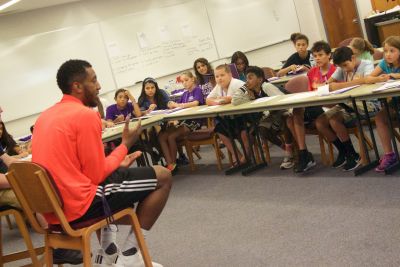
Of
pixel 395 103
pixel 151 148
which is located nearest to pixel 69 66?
pixel 395 103

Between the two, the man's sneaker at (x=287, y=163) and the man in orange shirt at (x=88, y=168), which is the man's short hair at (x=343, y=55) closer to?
the man's sneaker at (x=287, y=163)

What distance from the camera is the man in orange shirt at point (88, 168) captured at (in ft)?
7.89

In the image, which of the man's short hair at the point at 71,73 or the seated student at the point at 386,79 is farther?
the seated student at the point at 386,79

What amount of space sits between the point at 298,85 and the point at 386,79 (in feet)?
3.88

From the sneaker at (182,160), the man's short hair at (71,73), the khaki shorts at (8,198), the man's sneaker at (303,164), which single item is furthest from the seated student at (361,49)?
the khaki shorts at (8,198)

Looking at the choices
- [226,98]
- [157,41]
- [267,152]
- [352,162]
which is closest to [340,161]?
[352,162]

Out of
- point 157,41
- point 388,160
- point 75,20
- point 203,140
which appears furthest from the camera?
point 157,41

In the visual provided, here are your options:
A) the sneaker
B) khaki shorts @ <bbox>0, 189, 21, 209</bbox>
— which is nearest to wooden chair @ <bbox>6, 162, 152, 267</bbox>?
khaki shorts @ <bbox>0, 189, 21, 209</bbox>

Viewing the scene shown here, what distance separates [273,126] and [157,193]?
220 cm

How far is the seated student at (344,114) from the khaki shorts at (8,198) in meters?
2.37

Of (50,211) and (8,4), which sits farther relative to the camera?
(8,4)

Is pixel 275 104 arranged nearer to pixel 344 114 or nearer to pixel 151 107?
pixel 344 114

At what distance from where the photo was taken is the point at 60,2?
8.17 m

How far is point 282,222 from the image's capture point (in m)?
3.38
